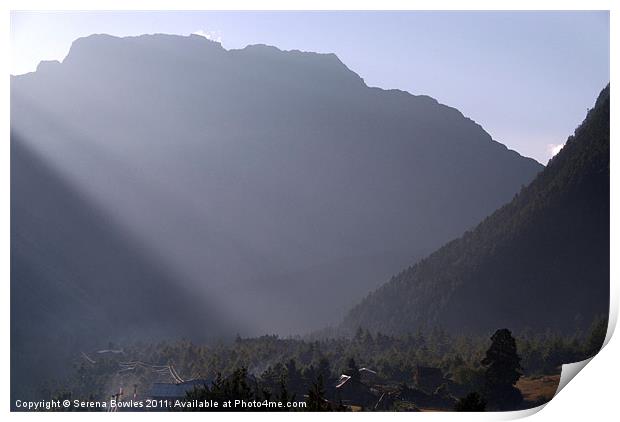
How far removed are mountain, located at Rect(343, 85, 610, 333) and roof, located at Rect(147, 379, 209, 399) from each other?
1.92 meters

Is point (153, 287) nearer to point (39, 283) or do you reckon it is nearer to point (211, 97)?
point (39, 283)

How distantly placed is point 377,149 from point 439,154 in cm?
84

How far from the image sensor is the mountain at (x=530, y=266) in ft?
28.0

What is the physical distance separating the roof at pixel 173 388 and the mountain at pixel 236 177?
750 millimetres

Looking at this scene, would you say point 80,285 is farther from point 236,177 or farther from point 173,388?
point 236,177

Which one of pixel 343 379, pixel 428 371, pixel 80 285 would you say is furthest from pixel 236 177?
pixel 428 371

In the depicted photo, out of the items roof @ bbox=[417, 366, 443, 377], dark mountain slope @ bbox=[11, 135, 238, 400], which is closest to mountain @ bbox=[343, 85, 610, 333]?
roof @ bbox=[417, 366, 443, 377]

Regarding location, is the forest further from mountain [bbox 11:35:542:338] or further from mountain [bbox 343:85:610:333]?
mountain [bbox 11:35:542:338]

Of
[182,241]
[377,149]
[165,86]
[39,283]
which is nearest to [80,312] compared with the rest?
[39,283]

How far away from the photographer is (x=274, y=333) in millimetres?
9086

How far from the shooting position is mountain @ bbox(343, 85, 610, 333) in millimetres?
8523

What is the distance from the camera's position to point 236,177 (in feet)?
32.1
